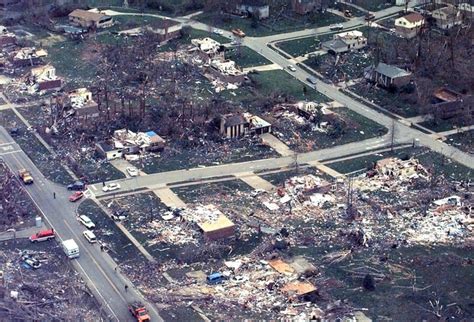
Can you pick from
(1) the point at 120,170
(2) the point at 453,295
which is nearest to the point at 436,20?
(1) the point at 120,170

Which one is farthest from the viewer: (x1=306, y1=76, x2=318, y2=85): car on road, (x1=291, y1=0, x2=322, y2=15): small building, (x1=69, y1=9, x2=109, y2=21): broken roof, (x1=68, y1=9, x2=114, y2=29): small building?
(x1=291, y1=0, x2=322, y2=15): small building

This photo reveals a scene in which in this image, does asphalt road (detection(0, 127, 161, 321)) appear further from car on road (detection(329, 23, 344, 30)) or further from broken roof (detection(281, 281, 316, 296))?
car on road (detection(329, 23, 344, 30))

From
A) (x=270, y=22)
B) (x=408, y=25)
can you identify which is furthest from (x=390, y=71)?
(x=270, y=22)

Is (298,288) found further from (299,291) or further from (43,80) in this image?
(43,80)

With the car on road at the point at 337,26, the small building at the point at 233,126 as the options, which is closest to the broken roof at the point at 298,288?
the small building at the point at 233,126

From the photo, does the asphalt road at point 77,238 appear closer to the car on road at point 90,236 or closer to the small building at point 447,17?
the car on road at point 90,236

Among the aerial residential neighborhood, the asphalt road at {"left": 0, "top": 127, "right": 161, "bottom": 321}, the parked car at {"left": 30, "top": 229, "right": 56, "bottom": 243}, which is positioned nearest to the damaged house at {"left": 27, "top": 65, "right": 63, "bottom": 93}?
the aerial residential neighborhood
